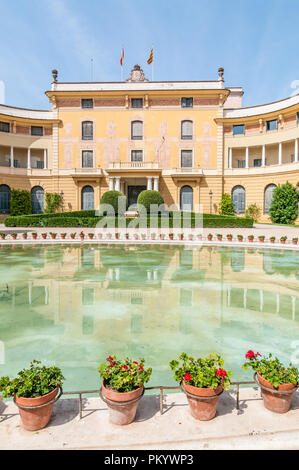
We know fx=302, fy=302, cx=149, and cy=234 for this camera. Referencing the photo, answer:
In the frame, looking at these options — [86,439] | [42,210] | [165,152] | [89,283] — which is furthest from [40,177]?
[86,439]

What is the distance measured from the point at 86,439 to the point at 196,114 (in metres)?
40.7

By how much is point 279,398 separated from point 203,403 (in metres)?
0.93

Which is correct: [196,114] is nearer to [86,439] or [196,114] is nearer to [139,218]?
[139,218]

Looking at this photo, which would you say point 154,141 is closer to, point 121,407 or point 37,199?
point 37,199

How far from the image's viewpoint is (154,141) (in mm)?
39438

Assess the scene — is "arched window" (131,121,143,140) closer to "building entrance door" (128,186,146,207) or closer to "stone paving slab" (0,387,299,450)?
"building entrance door" (128,186,146,207)

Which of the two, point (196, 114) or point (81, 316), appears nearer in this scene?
point (81, 316)

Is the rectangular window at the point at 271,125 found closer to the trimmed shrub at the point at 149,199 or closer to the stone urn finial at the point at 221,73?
the stone urn finial at the point at 221,73

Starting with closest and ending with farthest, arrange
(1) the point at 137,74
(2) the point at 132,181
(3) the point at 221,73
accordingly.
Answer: (3) the point at 221,73, (2) the point at 132,181, (1) the point at 137,74

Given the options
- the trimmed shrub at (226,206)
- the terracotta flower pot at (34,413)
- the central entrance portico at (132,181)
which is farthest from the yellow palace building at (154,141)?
the terracotta flower pot at (34,413)

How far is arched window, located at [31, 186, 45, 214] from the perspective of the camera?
40750 millimetres

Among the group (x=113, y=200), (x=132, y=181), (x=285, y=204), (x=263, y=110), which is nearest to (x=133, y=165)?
(x=132, y=181)

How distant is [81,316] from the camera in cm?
779

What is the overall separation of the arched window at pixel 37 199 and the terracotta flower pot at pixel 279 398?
40.9 metres
